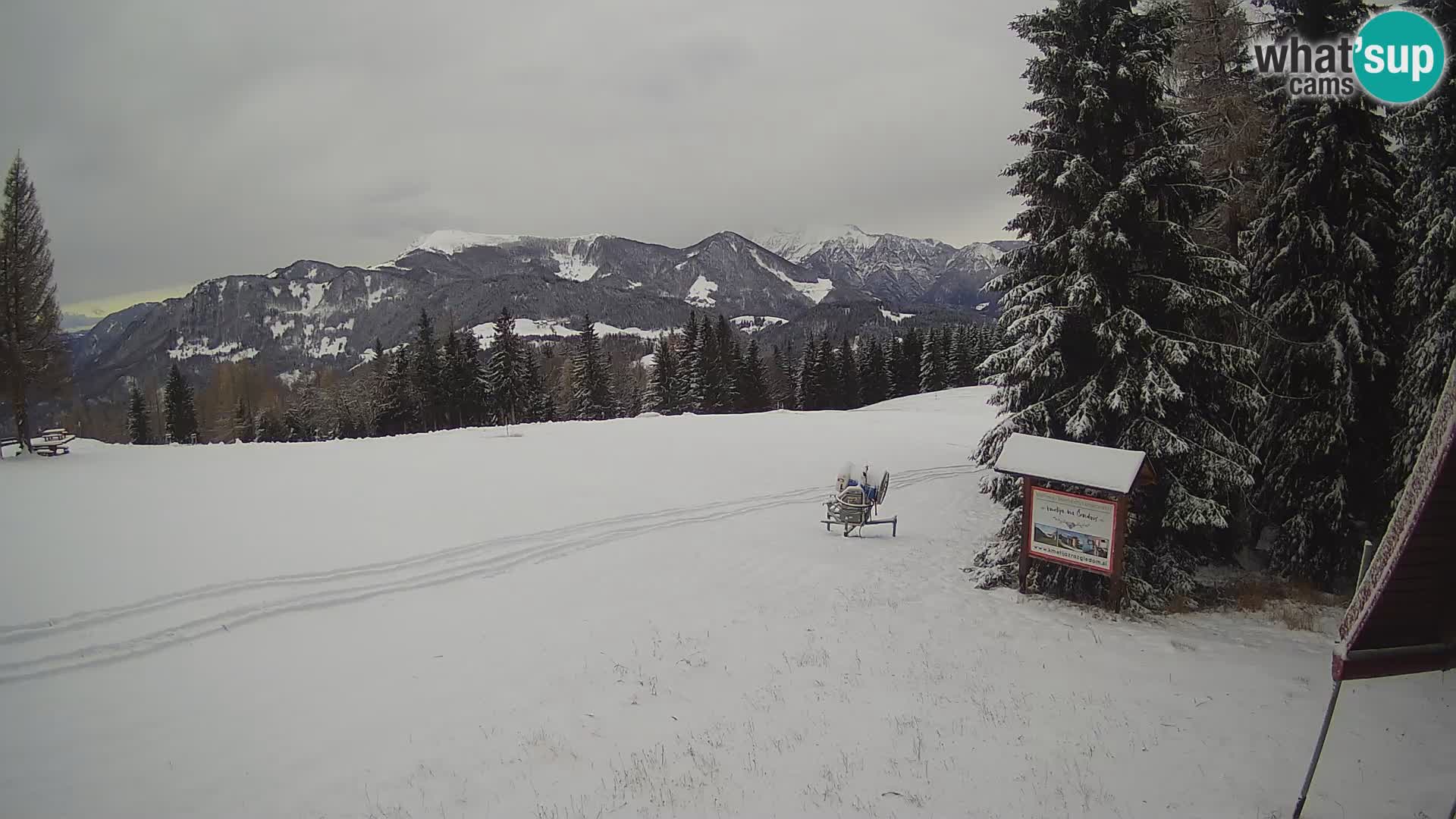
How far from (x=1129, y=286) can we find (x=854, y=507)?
8898 mm

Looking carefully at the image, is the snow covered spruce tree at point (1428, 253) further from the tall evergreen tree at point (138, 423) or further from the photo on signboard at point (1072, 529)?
the tall evergreen tree at point (138, 423)

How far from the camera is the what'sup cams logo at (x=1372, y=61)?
10328mm

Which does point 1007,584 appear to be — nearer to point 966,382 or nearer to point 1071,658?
point 1071,658

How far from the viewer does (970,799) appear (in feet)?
20.3

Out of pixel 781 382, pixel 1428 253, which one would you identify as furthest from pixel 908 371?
pixel 1428 253

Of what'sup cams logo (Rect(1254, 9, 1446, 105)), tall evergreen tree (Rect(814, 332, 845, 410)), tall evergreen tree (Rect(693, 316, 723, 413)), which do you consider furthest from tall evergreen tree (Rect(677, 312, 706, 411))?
what'sup cams logo (Rect(1254, 9, 1446, 105))

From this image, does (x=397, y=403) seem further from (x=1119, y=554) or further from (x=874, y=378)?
(x=1119, y=554)

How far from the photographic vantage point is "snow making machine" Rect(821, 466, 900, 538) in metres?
17.8

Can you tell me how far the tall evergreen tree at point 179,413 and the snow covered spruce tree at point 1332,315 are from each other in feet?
279

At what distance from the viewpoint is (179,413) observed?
2584 inches

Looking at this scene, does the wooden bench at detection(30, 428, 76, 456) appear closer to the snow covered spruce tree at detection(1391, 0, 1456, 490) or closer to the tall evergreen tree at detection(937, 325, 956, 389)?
the snow covered spruce tree at detection(1391, 0, 1456, 490)

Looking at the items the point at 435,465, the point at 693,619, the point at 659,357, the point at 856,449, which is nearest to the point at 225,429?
the point at 659,357

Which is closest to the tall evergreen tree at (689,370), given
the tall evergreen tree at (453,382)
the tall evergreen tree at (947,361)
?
the tall evergreen tree at (453,382)

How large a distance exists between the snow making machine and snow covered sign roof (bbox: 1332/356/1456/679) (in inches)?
477
